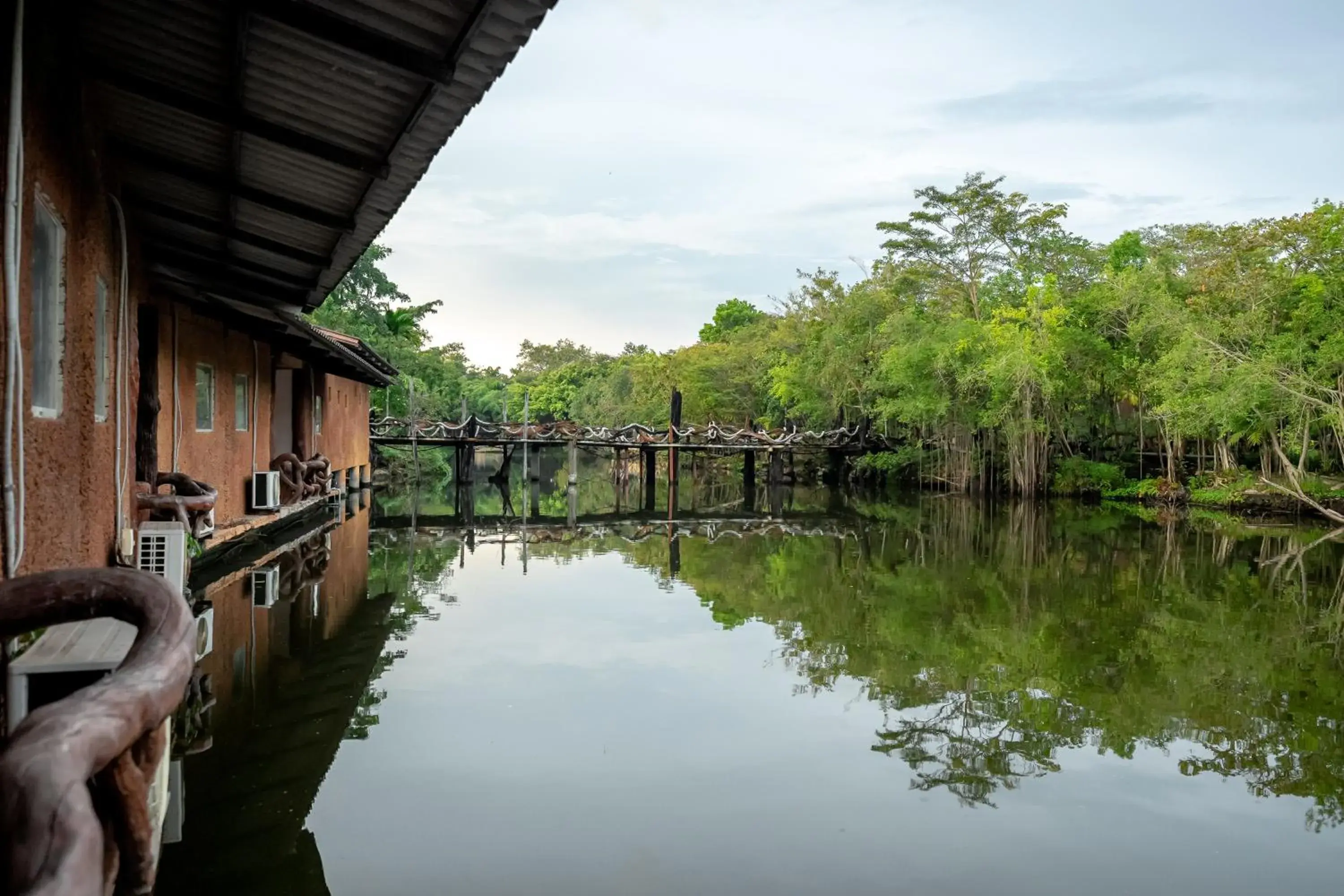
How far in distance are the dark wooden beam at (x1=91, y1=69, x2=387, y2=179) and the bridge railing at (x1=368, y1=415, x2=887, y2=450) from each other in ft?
75.2

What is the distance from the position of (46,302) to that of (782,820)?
418 centimetres

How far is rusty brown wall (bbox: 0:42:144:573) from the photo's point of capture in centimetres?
409

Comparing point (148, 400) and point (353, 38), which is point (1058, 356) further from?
point (353, 38)

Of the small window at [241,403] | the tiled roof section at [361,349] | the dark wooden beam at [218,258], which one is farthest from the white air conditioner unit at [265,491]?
the dark wooden beam at [218,258]

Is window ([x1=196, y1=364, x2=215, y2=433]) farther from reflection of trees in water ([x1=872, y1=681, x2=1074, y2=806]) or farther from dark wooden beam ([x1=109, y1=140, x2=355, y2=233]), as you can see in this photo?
reflection of trees in water ([x1=872, y1=681, x2=1074, y2=806])

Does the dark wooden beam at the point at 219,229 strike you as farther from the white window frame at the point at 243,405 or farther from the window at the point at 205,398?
the white window frame at the point at 243,405

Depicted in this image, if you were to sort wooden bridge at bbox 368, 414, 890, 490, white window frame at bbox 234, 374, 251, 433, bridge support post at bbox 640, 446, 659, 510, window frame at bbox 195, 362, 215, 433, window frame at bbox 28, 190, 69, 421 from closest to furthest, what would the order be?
window frame at bbox 28, 190, 69, 421 < window frame at bbox 195, 362, 215, 433 < white window frame at bbox 234, 374, 251, 433 < wooden bridge at bbox 368, 414, 890, 490 < bridge support post at bbox 640, 446, 659, 510

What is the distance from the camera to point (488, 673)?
7.31 metres

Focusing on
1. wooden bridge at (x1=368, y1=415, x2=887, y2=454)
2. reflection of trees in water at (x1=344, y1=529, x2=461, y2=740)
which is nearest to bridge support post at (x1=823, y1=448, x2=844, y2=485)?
wooden bridge at (x1=368, y1=415, x2=887, y2=454)

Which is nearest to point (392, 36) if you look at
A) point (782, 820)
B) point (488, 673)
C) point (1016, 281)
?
point (782, 820)

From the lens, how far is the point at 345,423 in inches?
850

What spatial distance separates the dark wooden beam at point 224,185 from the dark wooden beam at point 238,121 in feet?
3.15

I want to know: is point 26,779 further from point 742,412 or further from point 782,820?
point 742,412

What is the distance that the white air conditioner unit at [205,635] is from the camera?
22.0 feet
